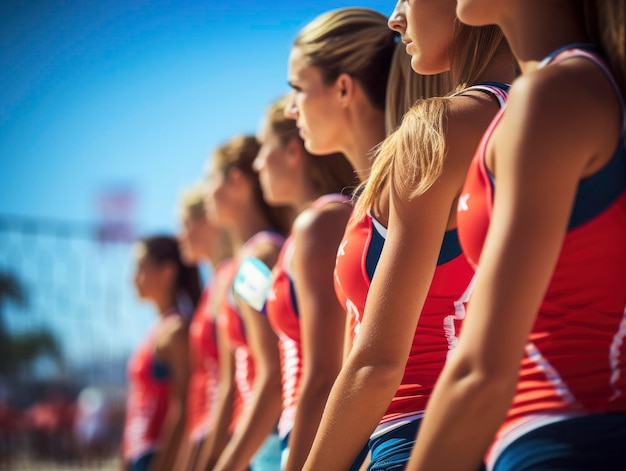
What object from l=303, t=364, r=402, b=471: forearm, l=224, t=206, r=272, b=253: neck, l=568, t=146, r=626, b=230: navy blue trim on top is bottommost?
l=224, t=206, r=272, b=253: neck

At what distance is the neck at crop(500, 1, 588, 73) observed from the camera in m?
1.35

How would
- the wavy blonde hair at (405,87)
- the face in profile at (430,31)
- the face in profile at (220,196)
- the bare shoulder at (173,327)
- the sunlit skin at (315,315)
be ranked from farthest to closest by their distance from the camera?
the bare shoulder at (173,327)
the face in profile at (220,196)
the sunlit skin at (315,315)
the wavy blonde hair at (405,87)
the face in profile at (430,31)

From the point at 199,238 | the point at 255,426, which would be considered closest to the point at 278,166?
the point at 255,426

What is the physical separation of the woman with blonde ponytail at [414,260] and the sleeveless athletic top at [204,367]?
8.84 ft

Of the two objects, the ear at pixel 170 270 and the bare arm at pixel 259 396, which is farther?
the ear at pixel 170 270

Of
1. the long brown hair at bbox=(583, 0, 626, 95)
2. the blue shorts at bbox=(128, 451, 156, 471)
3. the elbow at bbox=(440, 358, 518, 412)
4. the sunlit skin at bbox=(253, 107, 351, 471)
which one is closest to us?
the elbow at bbox=(440, 358, 518, 412)

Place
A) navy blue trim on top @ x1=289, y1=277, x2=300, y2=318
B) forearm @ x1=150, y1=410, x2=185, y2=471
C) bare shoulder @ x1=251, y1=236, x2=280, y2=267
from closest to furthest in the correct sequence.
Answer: navy blue trim on top @ x1=289, y1=277, x2=300, y2=318
bare shoulder @ x1=251, y1=236, x2=280, y2=267
forearm @ x1=150, y1=410, x2=185, y2=471

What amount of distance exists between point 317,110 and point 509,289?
1.57 metres

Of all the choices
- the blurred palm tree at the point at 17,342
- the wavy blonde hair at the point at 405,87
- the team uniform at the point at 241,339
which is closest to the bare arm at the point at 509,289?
the wavy blonde hair at the point at 405,87

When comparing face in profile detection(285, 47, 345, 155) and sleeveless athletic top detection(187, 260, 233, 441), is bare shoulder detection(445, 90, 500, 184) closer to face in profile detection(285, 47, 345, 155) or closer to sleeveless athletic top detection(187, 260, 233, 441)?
face in profile detection(285, 47, 345, 155)

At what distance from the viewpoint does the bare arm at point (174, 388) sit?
495 cm

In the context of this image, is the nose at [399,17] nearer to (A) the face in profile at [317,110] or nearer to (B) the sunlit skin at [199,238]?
(A) the face in profile at [317,110]

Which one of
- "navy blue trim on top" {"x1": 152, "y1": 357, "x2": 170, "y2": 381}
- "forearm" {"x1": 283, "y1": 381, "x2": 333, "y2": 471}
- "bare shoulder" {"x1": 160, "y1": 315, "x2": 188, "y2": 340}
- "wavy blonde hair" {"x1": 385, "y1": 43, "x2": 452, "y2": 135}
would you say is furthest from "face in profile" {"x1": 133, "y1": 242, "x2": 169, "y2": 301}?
"wavy blonde hair" {"x1": 385, "y1": 43, "x2": 452, "y2": 135}

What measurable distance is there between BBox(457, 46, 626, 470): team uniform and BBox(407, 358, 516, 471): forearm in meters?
0.08
